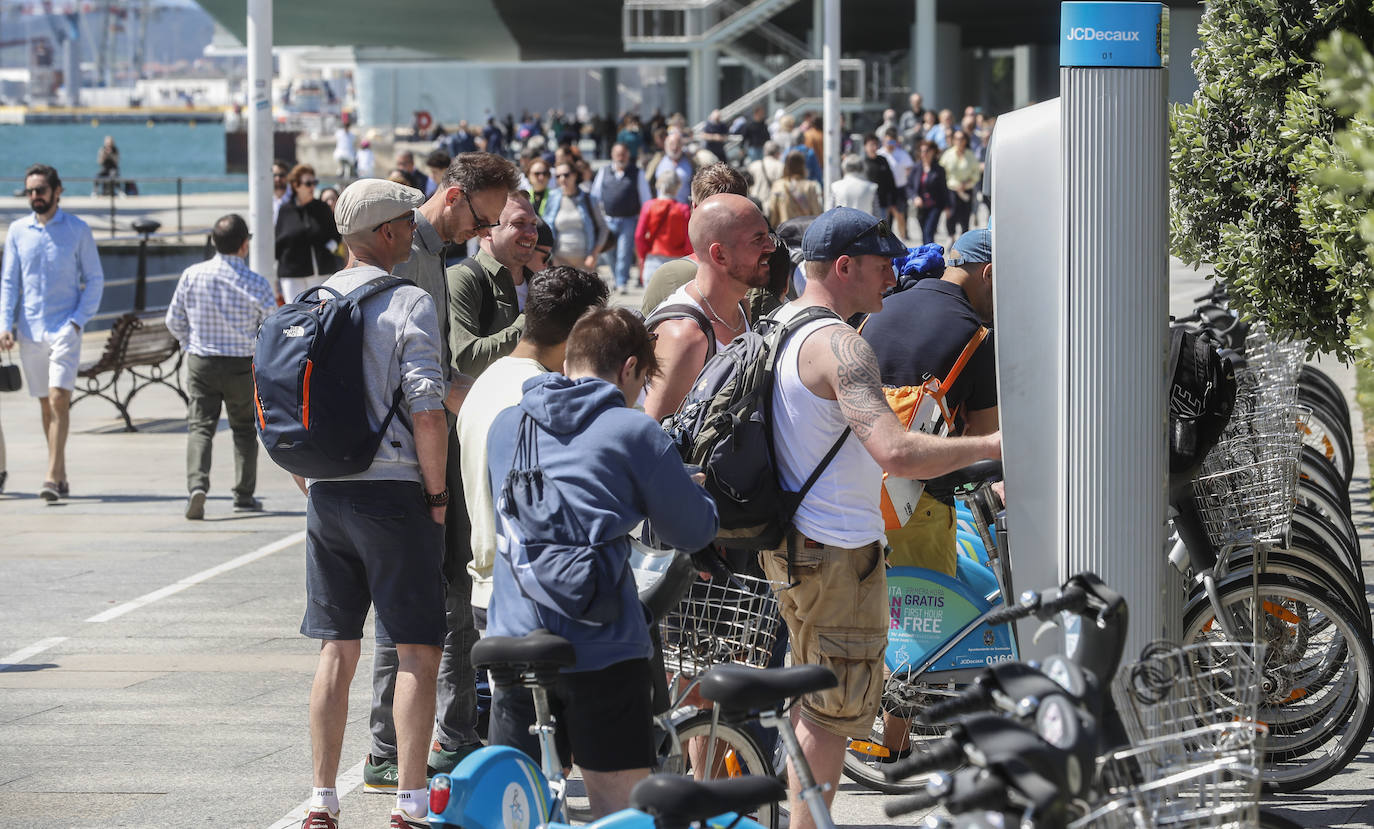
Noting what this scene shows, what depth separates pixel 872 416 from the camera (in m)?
4.31

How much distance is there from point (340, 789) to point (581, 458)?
8.02ft

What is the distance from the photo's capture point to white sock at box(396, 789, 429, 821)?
202 inches

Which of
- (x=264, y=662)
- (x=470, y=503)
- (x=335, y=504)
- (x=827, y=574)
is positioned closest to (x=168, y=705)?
(x=264, y=662)

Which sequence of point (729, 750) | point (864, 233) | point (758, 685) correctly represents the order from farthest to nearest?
point (729, 750)
point (864, 233)
point (758, 685)

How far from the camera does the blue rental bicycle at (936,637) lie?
549cm

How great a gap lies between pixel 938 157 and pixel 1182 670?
22.8 m

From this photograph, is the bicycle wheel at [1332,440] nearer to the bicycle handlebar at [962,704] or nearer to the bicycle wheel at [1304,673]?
the bicycle wheel at [1304,673]

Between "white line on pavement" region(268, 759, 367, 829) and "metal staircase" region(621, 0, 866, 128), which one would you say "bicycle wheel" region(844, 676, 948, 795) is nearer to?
"white line on pavement" region(268, 759, 367, 829)

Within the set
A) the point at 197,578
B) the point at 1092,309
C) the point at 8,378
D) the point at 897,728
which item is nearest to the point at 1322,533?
the point at 897,728

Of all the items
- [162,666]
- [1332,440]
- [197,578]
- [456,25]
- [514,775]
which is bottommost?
[162,666]

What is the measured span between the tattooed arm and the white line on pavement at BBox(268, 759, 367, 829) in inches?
82.8

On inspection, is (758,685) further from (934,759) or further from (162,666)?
(162,666)

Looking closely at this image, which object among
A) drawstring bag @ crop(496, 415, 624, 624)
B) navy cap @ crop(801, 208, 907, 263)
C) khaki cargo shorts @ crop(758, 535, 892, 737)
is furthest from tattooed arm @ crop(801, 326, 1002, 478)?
drawstring bag @ crop(496, 415, 624, 624)

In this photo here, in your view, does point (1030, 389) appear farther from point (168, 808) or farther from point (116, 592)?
point (116, 592)
